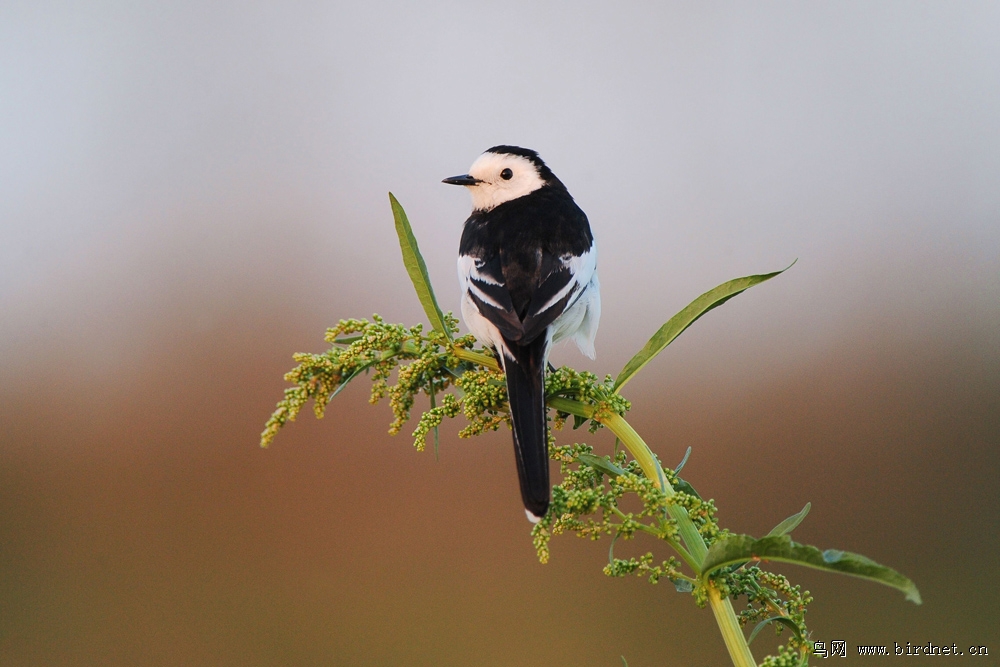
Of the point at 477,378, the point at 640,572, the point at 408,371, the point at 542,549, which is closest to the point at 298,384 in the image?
the point at 408,371

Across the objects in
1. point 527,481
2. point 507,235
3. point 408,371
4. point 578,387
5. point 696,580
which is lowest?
point 696,580

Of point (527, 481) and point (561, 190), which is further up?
point (561, 190)

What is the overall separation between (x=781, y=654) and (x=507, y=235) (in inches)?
83.7

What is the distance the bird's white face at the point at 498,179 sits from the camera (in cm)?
A: 413

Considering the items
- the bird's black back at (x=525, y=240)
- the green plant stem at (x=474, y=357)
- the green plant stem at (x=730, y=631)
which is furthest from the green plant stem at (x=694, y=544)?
the bird's black back at (x=525, y=240)

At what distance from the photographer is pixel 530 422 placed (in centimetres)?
181

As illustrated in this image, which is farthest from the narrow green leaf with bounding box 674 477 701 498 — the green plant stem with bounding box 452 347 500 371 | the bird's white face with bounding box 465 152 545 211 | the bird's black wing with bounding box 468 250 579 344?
the bird's white face with bounding box 465 152 545 211

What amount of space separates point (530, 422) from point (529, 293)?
0.89 m

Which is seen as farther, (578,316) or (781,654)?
(578,316)

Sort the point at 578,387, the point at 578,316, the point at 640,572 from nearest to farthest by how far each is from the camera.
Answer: the point at 640,572 → the point at 578,387 → the point at 578,316

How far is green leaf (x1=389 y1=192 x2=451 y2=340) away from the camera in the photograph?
6.10ft

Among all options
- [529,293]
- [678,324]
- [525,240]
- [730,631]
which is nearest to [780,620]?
[730,631]

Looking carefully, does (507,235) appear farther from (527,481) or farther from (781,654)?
(781,654)

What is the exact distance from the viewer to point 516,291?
2658 mm
